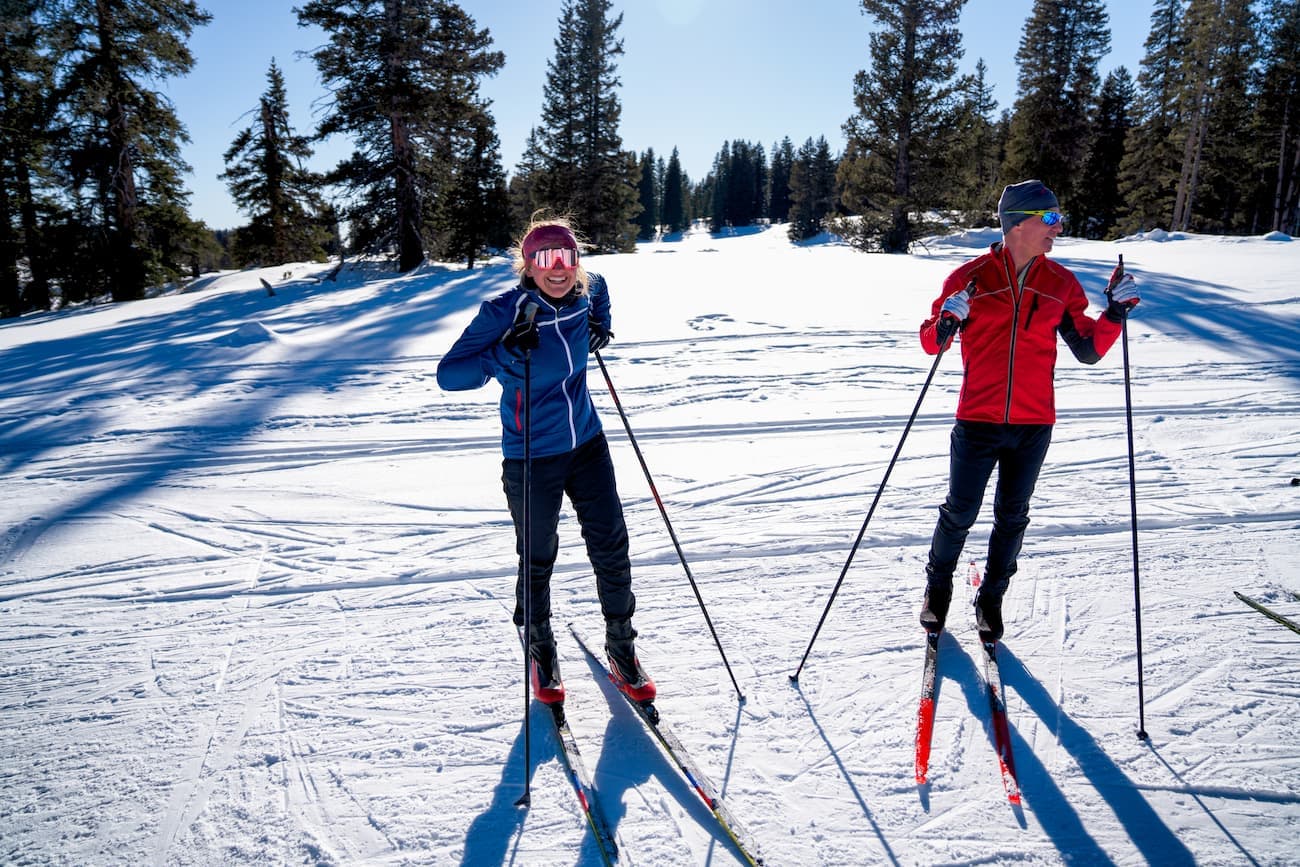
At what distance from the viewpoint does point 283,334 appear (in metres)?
10.2

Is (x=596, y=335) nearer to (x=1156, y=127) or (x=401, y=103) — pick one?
(x=401, y=103)

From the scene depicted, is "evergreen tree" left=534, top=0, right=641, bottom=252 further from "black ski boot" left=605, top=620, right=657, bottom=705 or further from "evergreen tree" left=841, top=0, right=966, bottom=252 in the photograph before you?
"black ski boot" left=605, top=620, right=657, bottom=705

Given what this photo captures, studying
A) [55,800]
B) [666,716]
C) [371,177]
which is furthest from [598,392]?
[371,177]

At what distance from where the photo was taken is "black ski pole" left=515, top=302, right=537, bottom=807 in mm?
2394

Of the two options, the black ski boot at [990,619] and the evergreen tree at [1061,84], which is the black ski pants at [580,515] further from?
the evergreen tree at [1061,84]

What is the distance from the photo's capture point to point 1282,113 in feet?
88.0

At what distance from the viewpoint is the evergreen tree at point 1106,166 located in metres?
32.7

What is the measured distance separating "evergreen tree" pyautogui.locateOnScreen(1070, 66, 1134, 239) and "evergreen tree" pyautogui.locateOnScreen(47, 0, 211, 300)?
38348 mm

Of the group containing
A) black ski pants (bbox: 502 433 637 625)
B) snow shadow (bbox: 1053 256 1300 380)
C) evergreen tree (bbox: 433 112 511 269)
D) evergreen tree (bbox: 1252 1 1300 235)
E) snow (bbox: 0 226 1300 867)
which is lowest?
snow (bbox: 0 226 1300 867)

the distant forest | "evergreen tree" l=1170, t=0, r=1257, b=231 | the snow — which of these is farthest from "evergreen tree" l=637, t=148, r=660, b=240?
the snow

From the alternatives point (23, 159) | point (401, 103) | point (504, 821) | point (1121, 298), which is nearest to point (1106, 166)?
point (401, 103)

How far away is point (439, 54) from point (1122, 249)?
19058 millimetres

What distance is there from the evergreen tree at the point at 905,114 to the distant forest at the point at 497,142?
6 centimetres

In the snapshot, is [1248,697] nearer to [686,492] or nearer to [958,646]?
[958,646]
